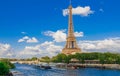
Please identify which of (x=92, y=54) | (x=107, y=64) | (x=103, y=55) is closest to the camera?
(x=107, y=64)

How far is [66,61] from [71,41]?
27.7ft

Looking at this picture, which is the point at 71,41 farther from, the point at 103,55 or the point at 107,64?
the point at 107,64

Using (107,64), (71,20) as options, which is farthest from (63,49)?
(107,64)

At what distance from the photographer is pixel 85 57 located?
129625 mm

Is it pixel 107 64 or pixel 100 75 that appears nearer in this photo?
pixel 100 75

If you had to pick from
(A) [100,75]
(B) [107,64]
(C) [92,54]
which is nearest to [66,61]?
(C) [92,54]

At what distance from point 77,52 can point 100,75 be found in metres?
68.4

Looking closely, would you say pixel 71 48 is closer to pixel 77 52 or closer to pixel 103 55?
pixel 77 52

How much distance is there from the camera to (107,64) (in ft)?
366

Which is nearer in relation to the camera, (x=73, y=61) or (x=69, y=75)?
(x=69, y=75)

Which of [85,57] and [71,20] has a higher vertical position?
[71,20]

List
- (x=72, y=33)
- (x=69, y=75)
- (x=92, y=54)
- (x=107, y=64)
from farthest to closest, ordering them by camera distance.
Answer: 1. (x=72, y=33)
2. (x=92, y=54)
3. (x=107, y=64)
4. (x=69, y=75)

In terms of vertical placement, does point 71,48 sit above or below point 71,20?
below

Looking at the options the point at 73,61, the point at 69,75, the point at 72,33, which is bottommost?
the point at 69,75
